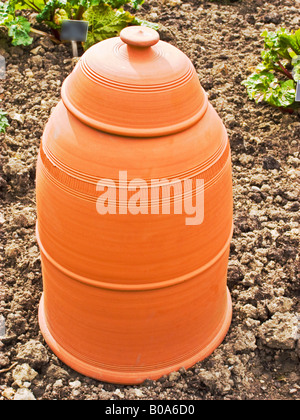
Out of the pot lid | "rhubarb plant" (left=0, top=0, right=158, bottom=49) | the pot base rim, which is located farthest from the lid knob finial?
"rhubarb plant" (left=0, top=0, right=158, bottom=49)

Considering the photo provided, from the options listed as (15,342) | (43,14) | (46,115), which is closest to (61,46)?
(43,14)

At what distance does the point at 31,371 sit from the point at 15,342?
0.27m

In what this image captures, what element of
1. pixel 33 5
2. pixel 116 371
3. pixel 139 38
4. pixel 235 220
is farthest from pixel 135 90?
pixel 33 5

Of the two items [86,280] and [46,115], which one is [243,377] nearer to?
[86,280]

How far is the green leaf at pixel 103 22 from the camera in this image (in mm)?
5535

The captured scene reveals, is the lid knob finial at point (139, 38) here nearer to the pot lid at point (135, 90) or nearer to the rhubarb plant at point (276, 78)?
the pot lid at point (135, 90)

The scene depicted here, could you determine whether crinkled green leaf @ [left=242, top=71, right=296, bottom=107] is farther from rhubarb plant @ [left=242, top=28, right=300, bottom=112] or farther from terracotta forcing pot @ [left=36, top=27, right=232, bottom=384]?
terracotta forcing pot @ [left=36, top=27, right=232, bottom=384]

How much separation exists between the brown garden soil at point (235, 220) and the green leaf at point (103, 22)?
0.34 m

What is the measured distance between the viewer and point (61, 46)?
5.74 m

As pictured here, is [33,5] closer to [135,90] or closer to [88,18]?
[88,18]

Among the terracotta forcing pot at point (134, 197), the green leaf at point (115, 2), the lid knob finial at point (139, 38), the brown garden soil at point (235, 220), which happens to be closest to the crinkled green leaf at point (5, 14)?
the brown garden soil at point (235, 220)

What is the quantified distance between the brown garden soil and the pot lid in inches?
57.7

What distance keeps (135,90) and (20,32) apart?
3389 mm

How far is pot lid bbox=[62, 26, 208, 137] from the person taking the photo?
263 cm
